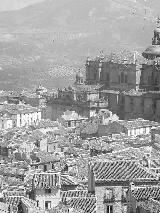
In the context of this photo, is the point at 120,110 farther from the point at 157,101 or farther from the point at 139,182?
the point at 139,182

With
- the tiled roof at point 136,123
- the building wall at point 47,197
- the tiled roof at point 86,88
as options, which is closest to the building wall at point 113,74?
the tiled roof at point 86,88

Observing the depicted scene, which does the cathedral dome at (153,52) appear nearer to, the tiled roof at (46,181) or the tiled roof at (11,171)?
the tiled roof at (11,171)

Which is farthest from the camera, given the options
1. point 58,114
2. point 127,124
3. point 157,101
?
point 58,114

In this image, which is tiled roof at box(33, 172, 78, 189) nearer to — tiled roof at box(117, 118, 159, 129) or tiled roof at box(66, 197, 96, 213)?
tiled roof at box(66, 197, 96, 213)

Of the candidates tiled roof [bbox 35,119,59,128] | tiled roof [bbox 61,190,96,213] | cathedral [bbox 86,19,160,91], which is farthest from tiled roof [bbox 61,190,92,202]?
cathedral [bbox 86,19,160,91]

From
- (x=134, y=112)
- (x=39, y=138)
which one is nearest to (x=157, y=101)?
(x=134, y=112)

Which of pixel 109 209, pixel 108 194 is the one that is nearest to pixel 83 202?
pixel 109 209
